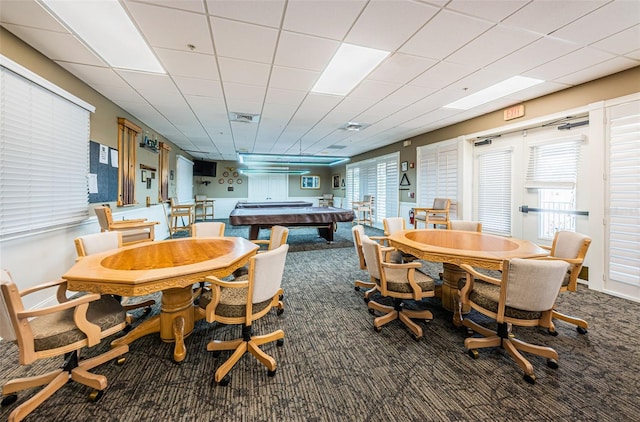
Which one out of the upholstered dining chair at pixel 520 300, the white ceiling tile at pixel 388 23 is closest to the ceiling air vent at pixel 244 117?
the white ceiling tile at pixel 388 23

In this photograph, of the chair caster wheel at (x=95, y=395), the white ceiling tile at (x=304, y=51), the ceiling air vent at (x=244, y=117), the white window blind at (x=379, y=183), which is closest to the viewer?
the chair caster wheel at (x=95, y=395)

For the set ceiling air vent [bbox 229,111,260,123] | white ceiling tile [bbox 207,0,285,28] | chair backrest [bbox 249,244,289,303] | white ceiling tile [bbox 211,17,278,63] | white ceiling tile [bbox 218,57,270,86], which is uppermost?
ceiling air vent [bbox 229,111,260,123]

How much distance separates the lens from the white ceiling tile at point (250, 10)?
1894 mm

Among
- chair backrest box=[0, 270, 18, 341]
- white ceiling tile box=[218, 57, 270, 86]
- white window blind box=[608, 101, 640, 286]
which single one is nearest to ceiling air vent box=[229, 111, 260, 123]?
white ceiling tile box=[218, 57, 270, 86]

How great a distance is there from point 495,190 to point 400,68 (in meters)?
3.31

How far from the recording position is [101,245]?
2436 mm

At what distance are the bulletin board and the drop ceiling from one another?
88cm

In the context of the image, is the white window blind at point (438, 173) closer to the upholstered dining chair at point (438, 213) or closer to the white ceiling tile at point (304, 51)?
the upholstered dining chair at point (438, 213)

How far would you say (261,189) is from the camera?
38.9 feet

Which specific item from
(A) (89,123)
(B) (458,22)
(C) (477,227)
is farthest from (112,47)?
(C) (477,227)

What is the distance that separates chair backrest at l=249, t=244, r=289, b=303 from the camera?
1.65 meters

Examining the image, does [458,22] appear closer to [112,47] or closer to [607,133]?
[607,133]

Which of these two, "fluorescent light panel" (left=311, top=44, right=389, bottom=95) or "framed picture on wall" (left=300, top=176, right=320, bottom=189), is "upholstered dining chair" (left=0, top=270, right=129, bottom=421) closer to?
"fluorescent light panel" (left=311, top=44, right=389, bottom=95)

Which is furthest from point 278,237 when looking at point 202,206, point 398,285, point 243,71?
point 202,206
